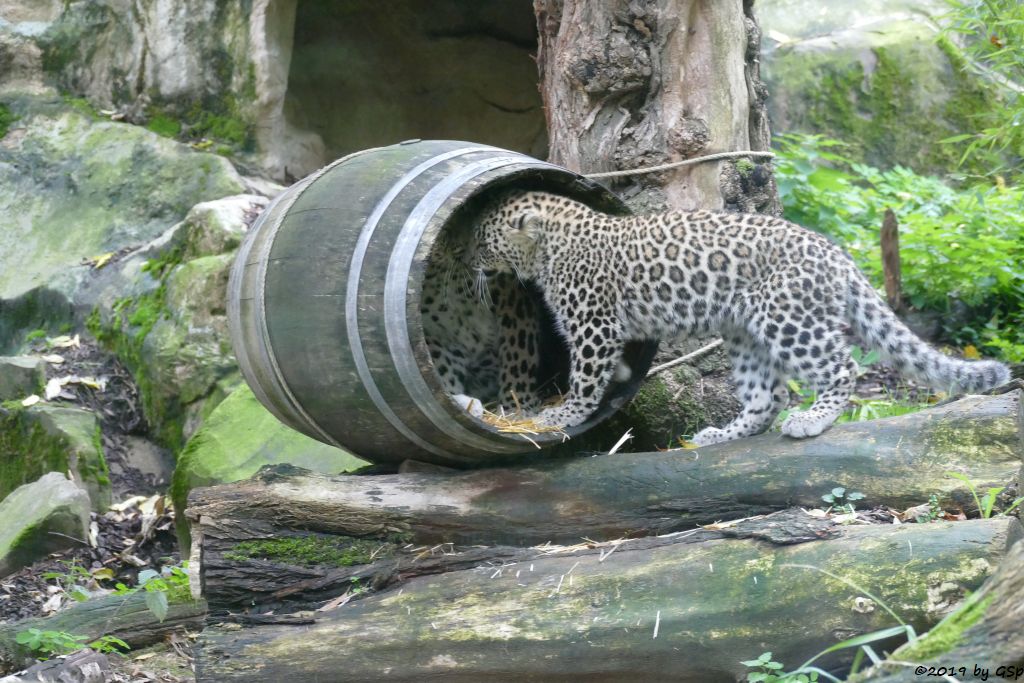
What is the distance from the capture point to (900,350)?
582 centimetres

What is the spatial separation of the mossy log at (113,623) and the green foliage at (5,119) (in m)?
6.90

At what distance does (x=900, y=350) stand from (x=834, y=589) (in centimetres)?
187

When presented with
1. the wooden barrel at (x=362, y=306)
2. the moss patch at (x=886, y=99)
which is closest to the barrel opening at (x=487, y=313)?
the wooden barrel at (x=362, y=306)

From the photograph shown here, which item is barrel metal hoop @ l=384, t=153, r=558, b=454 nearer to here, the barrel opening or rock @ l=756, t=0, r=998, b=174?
the barrel opening

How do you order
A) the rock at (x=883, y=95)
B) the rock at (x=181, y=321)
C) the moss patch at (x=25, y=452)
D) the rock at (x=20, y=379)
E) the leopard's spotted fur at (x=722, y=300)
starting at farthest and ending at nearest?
1. the rock at (x=883, y=95)
2. the rock at (x=20, y=379)
3. the rock at (x=181, y=321)
4. the moss patch at (x=25, y=452)
5. the leopard's spotted fur at (x=722, y=300)

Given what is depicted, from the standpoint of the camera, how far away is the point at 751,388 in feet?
20.4

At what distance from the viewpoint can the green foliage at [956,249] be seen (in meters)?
8.70

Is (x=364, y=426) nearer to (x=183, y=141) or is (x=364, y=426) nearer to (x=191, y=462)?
(x=191, y=462)

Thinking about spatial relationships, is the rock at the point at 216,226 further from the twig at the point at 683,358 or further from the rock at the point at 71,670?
the rock at the point at 71,670

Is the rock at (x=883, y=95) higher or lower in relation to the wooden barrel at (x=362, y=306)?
higher

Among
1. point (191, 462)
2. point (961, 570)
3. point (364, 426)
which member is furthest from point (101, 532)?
point (961, 570)

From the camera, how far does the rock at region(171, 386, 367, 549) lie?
7953mm

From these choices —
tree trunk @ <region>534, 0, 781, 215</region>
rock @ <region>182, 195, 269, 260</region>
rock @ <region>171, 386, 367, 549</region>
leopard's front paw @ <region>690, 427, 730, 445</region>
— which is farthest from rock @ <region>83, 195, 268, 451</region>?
leopard's front paw @ <region>690, 427, 730, 445</region>

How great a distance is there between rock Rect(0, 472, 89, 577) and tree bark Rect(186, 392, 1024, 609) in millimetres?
3151
